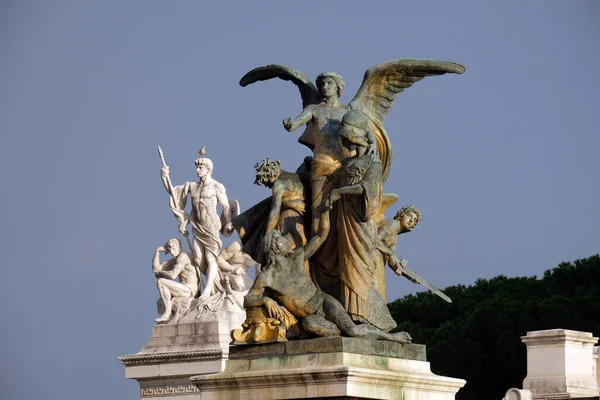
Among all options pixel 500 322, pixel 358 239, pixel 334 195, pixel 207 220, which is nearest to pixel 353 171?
pixel 334 195

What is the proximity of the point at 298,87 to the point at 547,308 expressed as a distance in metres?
29.8

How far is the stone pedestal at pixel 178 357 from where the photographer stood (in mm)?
31578

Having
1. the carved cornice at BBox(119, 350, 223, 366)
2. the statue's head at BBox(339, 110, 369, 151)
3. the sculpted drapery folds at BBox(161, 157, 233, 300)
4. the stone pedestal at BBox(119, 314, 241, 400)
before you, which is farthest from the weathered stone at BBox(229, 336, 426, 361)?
the sculpted drapery folds at BBox(161, 157, 233, 300)

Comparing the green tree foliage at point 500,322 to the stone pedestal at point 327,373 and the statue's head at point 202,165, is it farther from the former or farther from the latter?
the stone pedestal at point 327,373

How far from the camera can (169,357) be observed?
32125mm

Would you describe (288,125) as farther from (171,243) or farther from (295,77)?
(171,243)

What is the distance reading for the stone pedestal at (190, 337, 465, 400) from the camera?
47.7ft

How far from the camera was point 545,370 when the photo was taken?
26.7 metres

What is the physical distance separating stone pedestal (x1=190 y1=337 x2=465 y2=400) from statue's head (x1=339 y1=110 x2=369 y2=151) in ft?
5.30

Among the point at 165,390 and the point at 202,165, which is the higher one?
the point at 202,165

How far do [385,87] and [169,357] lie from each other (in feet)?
54.9

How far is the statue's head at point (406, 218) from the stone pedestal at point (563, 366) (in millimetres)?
10676

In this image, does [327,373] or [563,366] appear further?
[563,366]

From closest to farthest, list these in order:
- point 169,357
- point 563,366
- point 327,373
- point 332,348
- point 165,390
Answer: point 327,373
point 332,348
point 563,366
point 165,390
point 169,357
